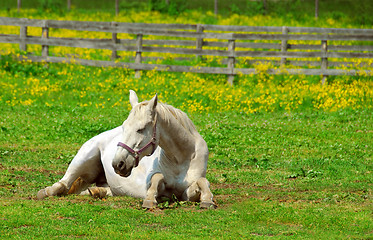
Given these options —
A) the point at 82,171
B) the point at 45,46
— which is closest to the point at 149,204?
the point at 82,171

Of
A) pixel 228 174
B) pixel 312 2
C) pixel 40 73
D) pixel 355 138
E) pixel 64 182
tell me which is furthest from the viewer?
pixel 312 2

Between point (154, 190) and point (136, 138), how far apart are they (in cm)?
89

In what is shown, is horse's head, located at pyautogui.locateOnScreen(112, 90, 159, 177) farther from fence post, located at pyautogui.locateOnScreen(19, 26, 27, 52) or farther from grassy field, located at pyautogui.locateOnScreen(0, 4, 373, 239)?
fence post, located at pyautogui.locateOnScreen(19, 26, 27, 52)

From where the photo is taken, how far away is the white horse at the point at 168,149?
726 centimetres

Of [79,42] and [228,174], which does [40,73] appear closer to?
[79,42]

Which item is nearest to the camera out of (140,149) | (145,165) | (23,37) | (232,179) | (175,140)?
(140,149)

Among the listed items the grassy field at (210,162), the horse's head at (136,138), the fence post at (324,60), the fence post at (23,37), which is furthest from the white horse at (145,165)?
the fence post at (23,37)

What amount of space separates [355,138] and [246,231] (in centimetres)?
801

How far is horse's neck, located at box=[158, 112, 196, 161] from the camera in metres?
7.68

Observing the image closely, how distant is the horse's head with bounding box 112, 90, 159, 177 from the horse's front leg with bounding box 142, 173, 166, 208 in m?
0.61

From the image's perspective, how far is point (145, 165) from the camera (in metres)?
8.41

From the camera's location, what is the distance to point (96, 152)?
9078 mm

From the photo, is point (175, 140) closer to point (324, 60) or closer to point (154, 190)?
point (154, 190)

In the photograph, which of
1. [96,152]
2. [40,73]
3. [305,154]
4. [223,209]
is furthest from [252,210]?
[40,73]
